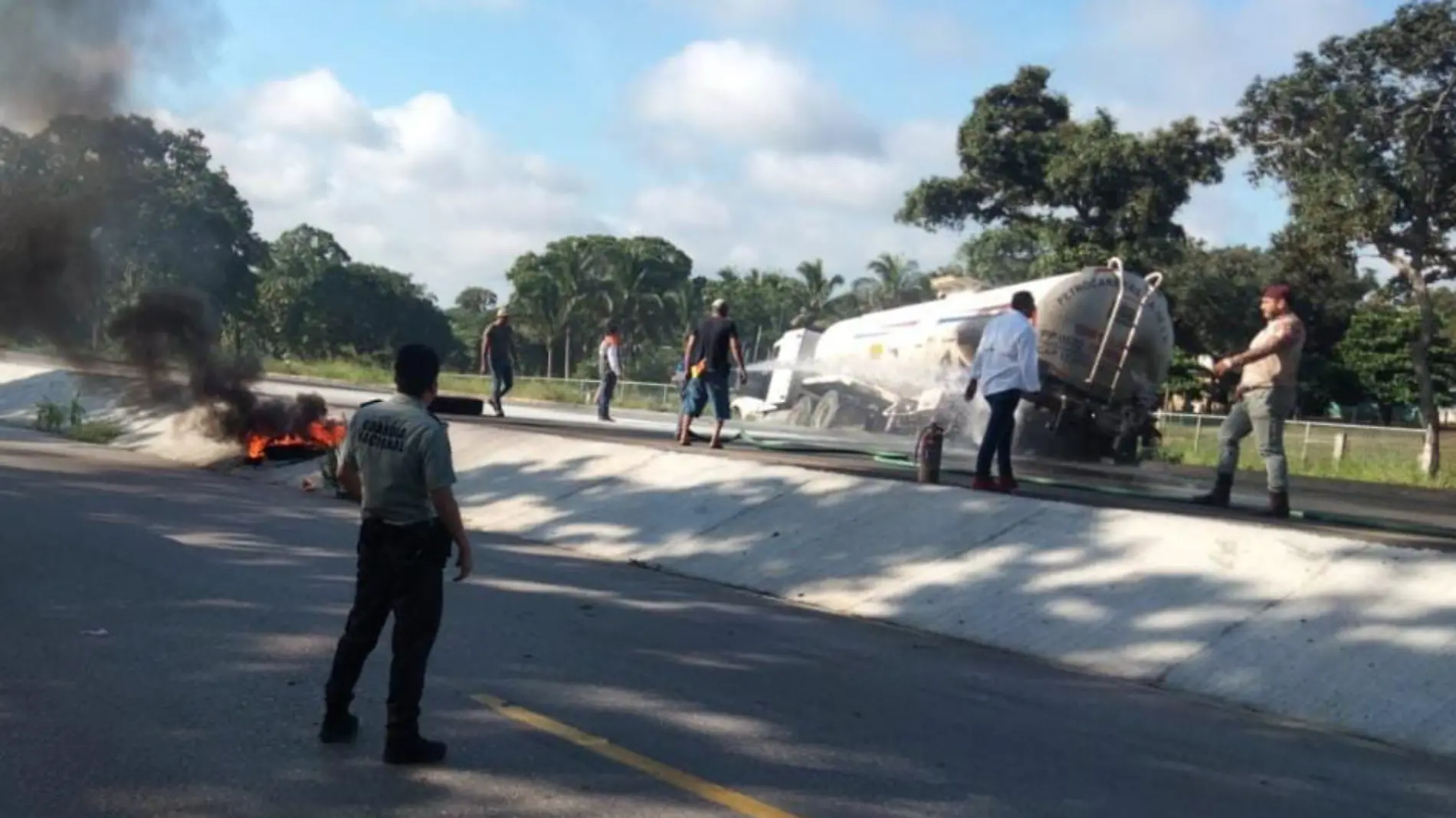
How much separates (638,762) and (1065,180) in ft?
126

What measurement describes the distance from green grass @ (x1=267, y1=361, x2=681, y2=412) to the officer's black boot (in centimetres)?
3800

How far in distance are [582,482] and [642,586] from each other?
→ 377 centimetres

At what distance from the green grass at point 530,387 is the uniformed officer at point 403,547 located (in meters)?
37.8

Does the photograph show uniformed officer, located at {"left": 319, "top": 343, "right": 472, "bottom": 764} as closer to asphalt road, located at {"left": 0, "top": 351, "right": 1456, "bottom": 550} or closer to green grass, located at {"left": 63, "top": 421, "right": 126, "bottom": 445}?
asphalt road, located at {"left": 0, "top": 351, "right": 1456, "bottom": 550}

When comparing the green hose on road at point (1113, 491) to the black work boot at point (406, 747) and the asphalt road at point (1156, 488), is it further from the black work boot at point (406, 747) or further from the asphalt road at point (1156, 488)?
the black work boot at point (406, 747)

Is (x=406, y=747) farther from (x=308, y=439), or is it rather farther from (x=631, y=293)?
(x=631, y=293)

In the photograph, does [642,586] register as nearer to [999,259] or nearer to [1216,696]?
[1216,696]

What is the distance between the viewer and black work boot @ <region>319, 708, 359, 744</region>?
214 inches

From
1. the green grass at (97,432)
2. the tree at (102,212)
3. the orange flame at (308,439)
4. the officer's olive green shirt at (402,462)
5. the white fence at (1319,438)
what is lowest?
the green grass at (97,432)

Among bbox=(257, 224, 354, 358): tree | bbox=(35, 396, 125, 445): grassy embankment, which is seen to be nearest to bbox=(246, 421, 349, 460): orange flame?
bbox=(35, 396, 125, 445): grassy embankment

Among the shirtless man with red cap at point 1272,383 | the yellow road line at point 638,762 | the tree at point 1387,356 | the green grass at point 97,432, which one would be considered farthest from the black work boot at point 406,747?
the tree at point 1387,356

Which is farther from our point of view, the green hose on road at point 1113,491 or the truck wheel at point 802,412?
the truck wheel at point 802,412

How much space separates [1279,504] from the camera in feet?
34.4

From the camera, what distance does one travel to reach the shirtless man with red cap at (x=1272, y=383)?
10.2m
